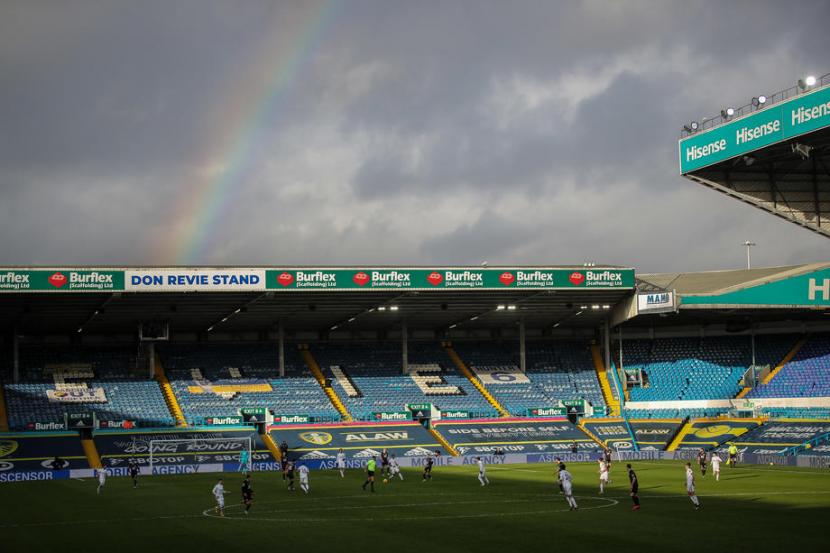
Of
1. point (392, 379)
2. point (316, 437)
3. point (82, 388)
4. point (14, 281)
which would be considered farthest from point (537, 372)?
point (14, 281)

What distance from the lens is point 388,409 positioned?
8481 cm

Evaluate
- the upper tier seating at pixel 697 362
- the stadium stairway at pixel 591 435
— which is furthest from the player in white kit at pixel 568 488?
the upper tier seating at pixel 697 362

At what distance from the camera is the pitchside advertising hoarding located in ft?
229

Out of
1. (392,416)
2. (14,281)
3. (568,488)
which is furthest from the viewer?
(392,416)

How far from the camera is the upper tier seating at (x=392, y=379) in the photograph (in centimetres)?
8581

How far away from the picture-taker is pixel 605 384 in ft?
305

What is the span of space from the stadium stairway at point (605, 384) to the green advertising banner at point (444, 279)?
13.2 metres

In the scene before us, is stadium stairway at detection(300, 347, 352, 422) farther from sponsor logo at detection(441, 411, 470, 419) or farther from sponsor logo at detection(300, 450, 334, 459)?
sponsor logo at detection(300, 450, 334, 459)

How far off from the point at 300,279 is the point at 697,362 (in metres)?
38.9

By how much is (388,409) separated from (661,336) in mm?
28764

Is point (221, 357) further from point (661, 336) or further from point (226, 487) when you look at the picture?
point (661, 336)

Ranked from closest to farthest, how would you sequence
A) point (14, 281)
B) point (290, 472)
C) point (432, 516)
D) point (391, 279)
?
point (432, 516) → point (290, 472) → point (14, 281) → point (391, 279)

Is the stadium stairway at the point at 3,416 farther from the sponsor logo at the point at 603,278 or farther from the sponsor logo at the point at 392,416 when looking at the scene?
the sponsor logo at the point at 603,278

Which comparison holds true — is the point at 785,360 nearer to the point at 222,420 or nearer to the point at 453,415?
the point at 453,415
